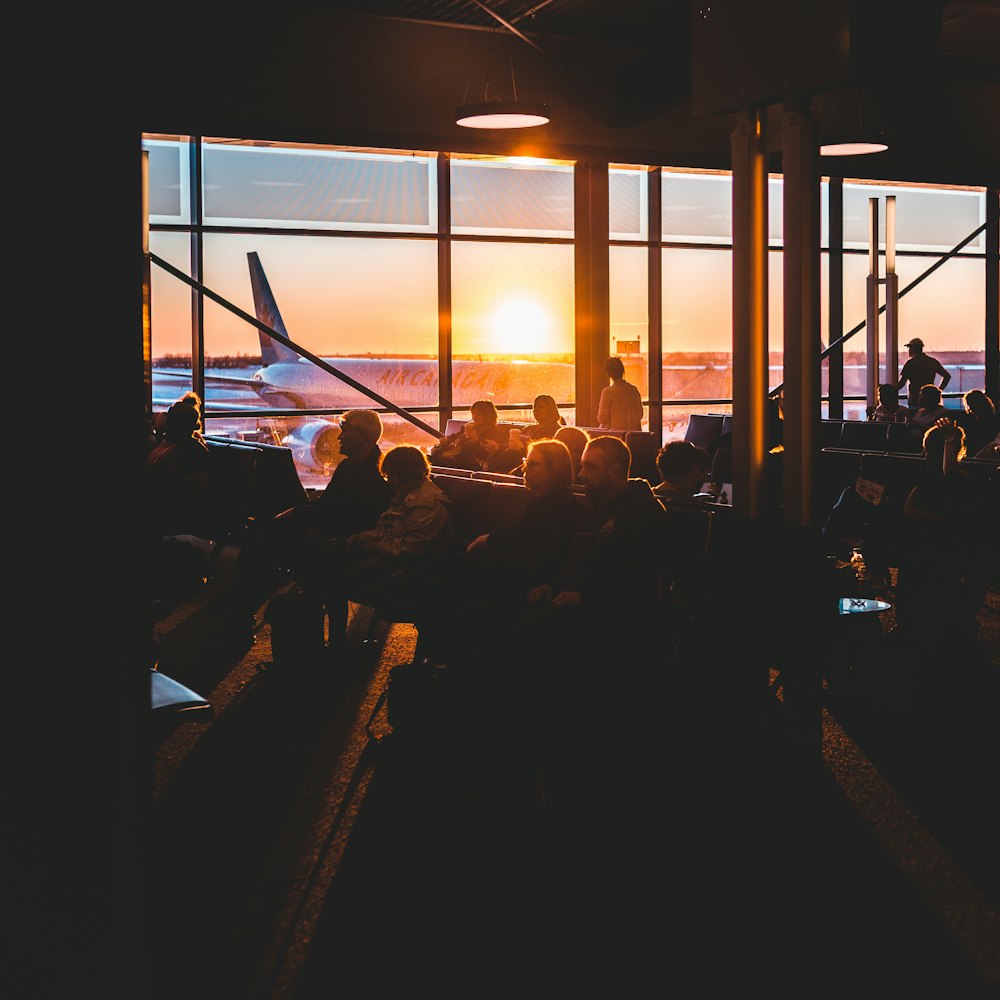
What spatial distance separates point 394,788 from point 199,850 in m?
0.94

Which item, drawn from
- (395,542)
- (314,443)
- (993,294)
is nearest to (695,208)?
(993,294)

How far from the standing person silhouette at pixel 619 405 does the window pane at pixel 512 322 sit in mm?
3380

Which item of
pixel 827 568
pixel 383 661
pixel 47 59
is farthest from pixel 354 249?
pixel 47 59

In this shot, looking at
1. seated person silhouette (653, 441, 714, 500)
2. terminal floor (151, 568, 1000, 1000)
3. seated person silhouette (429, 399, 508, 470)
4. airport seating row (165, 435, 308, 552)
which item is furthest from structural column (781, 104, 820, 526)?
seated person silhouette (429, 399, 508, 470)

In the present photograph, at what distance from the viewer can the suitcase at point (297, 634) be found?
22.6 ft

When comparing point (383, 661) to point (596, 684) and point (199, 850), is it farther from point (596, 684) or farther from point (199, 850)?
point (199, 850)

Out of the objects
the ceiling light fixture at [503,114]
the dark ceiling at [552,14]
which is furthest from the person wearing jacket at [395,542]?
the dark ceiling at [552,14]

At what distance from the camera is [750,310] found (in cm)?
685

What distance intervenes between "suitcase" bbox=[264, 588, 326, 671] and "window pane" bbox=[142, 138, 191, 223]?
847 centimetres

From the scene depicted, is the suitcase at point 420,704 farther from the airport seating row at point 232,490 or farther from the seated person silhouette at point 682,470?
the airport seating row at point 232,490

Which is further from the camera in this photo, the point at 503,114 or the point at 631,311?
the point at 631,311

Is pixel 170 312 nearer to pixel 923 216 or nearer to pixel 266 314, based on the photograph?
pixel 266 314

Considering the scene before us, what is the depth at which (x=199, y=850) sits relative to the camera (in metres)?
4.27

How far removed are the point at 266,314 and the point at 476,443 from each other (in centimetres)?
518
